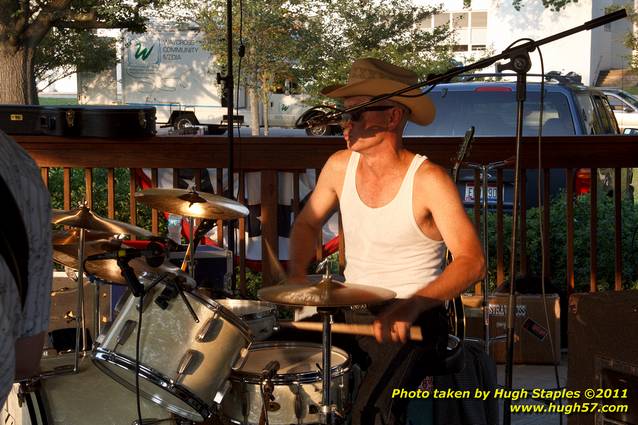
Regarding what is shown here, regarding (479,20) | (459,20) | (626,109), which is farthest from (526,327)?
(479,20)

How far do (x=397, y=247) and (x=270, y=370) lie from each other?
71 centimetres

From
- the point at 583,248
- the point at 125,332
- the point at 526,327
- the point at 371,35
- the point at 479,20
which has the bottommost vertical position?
the point at 526,327

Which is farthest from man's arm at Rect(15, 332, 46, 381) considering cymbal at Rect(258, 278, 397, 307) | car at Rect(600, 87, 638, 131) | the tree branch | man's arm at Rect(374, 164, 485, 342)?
car at Rect(600, 87, 638, 131)

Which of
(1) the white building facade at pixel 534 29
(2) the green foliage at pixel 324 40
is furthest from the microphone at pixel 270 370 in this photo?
(1) the white building facade at pixel 534 29

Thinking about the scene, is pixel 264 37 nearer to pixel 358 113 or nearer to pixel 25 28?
pixel 25 28

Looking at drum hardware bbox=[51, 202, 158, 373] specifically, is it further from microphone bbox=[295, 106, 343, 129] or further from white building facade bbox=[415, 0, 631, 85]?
white building facade bbox=[415, 0, 631, 85]

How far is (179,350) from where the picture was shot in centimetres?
387

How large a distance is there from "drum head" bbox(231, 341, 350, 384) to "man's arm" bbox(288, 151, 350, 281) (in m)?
0.33

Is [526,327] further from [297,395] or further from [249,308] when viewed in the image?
[297,395]

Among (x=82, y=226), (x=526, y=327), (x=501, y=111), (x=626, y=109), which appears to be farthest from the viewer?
(x=626, y=109)

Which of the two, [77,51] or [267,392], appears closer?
[267,392]

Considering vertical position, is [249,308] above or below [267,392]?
above

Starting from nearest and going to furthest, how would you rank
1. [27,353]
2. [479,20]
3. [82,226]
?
1. [27,353]
2. [82,226]
3. [479,20]

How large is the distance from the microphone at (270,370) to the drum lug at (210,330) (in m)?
0.24
